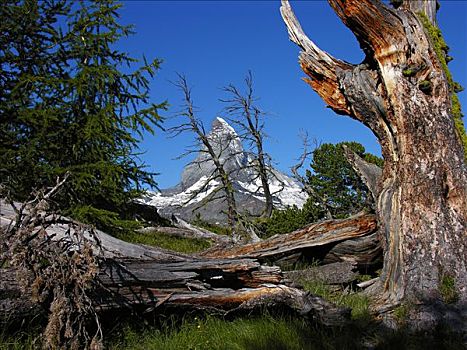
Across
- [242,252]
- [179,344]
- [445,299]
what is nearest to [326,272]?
[242,252]

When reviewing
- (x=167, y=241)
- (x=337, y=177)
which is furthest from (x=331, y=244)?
(x=337, y=177)

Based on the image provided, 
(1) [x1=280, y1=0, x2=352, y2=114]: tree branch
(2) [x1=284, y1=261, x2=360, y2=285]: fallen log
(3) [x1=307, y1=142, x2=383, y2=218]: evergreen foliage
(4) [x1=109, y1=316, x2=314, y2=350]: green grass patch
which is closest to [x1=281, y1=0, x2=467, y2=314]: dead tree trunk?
(1) [x1=280, y1=0, x2=352, y2=114]: tree branch

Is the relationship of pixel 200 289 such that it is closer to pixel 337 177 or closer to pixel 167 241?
pixel 167 241

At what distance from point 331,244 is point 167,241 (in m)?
6.32

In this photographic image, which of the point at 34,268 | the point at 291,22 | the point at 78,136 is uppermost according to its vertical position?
the point at 291,22

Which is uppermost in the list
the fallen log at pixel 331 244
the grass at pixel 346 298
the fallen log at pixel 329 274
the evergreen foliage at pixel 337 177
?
the evergreen foliage at pixel 337 177

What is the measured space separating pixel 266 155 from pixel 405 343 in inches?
656

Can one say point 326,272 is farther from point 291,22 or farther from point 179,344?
point 291,22

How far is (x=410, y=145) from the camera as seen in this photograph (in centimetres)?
543

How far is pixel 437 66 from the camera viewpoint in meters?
5.71

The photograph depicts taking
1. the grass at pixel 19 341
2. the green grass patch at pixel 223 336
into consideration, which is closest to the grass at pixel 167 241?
the green grass patch at pixel 223 336

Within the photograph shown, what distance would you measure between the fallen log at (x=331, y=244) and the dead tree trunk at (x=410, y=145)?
39.2 inches

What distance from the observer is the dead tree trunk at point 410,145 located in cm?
502

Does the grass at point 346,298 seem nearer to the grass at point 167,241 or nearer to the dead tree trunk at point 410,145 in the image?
the dead tree trunk at point 410,145
